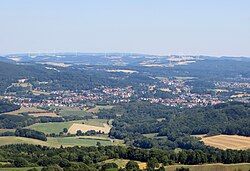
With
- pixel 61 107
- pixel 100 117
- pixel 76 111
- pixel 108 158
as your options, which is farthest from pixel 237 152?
pixel 61 107

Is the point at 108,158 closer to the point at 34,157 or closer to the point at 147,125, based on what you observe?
the point at 34,157

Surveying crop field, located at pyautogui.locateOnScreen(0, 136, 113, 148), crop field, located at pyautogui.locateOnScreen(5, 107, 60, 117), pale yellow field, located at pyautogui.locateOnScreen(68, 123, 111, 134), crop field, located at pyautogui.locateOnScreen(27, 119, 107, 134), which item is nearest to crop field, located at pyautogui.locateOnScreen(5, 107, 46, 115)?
crop field, located at pyautogui.locateOnScreen(5, 107, 60, 117)

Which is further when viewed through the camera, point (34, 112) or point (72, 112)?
point (72, 112)

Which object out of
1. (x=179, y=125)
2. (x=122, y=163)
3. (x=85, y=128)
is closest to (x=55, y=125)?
(x=85, y=128)

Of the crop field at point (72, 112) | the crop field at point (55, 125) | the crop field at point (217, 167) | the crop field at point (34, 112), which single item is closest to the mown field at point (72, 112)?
the crop field at point (72, 112)

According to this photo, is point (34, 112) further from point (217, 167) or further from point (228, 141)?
point (217, 167)

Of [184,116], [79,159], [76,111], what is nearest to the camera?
[79,159]
